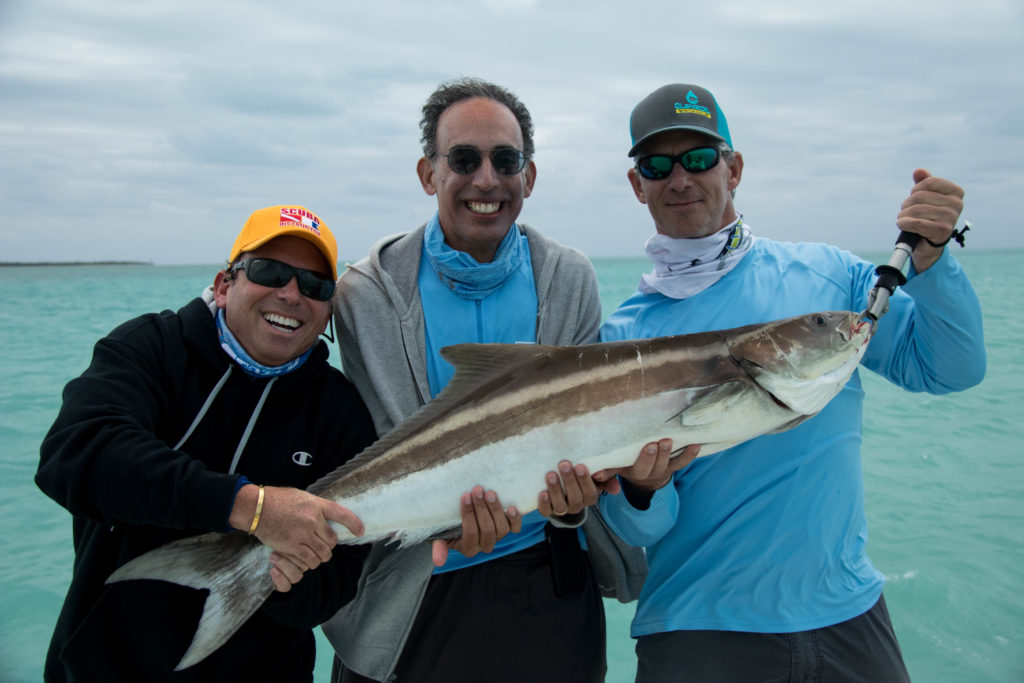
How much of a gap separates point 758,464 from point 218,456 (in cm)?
228

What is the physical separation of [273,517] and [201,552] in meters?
0.39

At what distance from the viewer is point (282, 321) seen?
2.79 metres

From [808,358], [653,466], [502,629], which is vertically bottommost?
[502,629]

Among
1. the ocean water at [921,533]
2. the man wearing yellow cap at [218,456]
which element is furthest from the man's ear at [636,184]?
the ocean water at [921,533]

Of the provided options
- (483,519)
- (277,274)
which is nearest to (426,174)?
(277,274)

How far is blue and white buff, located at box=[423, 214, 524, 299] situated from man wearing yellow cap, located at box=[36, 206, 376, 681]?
0.52 metres

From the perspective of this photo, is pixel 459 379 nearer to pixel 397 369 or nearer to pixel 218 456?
pixel 397 369

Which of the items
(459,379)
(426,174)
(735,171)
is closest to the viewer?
(459,379)

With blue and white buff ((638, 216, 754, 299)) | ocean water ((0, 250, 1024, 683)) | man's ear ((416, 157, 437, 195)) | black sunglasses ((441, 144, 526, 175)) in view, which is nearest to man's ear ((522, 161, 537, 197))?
black sunglasses ((441, 144, 526, 175))

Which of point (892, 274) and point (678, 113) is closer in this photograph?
point (892, 274)

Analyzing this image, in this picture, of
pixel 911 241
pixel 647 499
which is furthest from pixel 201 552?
pixel 911 241

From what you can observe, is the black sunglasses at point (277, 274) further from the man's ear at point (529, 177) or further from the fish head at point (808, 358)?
the fish head at point (808, 358)

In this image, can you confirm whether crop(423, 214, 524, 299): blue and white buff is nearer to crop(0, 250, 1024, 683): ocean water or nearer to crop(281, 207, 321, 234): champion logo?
crop(281, 207, 321, 234): champion logo

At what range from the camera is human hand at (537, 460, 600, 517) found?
2350 mm
